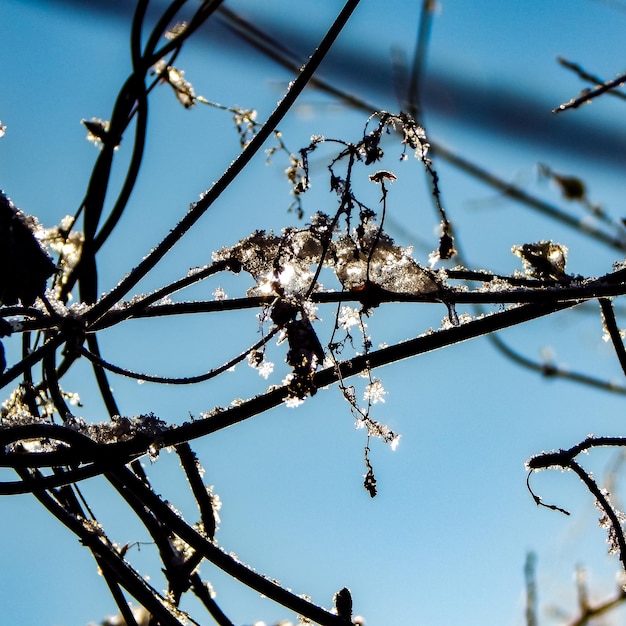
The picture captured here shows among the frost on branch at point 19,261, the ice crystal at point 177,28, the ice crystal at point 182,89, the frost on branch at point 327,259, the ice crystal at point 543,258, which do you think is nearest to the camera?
the frost on branch at point 19,261

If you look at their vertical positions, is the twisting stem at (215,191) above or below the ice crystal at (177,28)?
below

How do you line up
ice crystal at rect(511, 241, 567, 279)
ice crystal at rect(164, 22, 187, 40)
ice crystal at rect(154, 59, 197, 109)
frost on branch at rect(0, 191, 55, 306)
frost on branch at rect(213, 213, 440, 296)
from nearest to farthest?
frost on branch at rect(0, 191, 55, 306)
ice crystal at rect(164, 22, 187, 40)
frost on branch at rect(213, 213, 440, 296)
ice crystal at rect(511, 241, 567, 279)
ice crystal at rect(154, 59, 197, 109)

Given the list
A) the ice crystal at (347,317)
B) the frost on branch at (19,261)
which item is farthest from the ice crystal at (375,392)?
the frost on branch at (19,261)

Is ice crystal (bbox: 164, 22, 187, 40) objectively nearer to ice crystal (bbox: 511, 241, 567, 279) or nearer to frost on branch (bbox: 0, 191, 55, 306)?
frost on branch (bbox: 0, 191, 55, 306)

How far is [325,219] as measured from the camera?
4.56 ft

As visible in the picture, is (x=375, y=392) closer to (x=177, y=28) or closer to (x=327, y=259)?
(x=327, y=259)

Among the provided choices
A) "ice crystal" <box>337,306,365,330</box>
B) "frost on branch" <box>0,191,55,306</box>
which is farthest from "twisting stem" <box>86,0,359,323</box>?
"ice crystal" <box>337,306,365,330</box>

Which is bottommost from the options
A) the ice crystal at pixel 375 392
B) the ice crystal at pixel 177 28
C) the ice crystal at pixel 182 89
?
the ice crystal at pixel 375 392

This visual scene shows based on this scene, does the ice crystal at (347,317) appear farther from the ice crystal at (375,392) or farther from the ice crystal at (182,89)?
the ice crystal at (182,89)

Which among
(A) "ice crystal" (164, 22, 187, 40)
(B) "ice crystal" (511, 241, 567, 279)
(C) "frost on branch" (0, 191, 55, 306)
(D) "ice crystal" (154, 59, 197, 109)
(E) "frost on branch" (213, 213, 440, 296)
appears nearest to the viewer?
(C) "frost on branch" (0, 191, 55, 306)

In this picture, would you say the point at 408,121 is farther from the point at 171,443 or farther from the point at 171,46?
the point at 171,443

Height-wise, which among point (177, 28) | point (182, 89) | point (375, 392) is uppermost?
point (182, 89)

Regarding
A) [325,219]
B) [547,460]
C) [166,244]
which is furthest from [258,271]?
[547,460]

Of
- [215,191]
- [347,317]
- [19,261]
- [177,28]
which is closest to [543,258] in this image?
[347,317]
